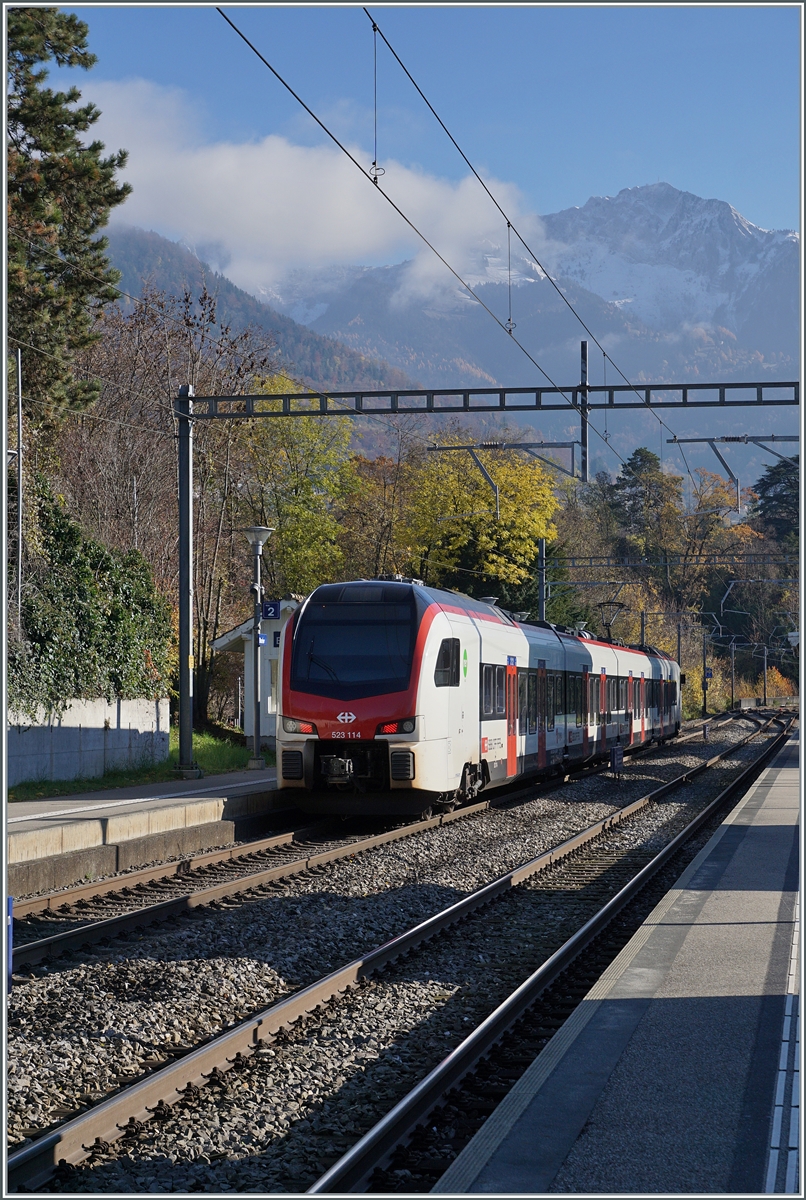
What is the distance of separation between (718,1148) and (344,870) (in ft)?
27.8

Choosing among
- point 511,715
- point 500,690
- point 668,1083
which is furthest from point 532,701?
point 668,1083

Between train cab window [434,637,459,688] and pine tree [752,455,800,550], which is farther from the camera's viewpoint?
pine tree [752,455,800,550]

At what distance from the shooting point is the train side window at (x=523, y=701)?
21116 millimetres

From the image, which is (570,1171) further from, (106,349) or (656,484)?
(656,484)

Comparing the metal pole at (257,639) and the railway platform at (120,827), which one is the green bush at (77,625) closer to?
the metal pole at (257,639)

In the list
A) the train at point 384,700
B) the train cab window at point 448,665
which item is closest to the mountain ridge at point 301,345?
the train at point 384,700

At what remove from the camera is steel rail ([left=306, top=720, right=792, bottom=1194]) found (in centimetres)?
506

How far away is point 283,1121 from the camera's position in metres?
5.74

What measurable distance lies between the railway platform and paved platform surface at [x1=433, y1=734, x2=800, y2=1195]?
245 inches

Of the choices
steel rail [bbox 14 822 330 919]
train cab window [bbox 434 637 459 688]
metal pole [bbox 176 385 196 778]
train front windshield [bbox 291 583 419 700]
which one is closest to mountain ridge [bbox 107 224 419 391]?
metal pole [bbox 176 385 196 778]

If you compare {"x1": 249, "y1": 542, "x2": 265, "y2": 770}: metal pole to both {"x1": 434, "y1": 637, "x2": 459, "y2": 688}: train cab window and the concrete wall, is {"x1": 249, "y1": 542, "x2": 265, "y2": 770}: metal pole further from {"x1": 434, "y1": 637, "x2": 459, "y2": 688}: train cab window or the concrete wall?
{"x1": 434, "y1": 637, "x2": 459, "y2": 688}: train cab window

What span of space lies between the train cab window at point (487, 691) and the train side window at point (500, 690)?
295 millimetres

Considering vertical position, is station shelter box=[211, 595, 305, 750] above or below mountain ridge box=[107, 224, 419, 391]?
below

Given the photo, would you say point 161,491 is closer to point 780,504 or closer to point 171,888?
point 171,888
